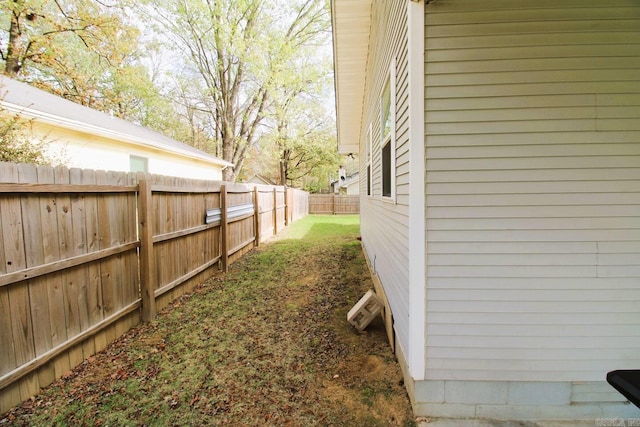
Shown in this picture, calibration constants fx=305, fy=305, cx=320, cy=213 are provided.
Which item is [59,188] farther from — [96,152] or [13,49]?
[13,49]

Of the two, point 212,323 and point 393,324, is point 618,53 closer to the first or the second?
point 393,324

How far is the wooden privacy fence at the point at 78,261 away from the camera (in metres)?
2.25

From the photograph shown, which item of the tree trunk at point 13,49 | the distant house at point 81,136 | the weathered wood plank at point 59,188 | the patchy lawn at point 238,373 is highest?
the tree trunk at point 13,49

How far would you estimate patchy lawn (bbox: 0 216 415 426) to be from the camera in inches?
88.4

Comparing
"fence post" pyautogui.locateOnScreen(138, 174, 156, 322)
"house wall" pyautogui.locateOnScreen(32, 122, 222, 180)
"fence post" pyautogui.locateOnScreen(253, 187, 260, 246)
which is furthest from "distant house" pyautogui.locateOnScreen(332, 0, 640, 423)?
"fence post" pyautogui.locateOnScreen(253, 187, 260, 246)

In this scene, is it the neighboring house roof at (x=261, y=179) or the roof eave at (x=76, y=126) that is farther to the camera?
the neighboring house roof at (x=261, y=179)

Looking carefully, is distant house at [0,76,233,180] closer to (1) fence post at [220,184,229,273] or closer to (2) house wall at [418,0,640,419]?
(1) fence post at [220,184,229,273]

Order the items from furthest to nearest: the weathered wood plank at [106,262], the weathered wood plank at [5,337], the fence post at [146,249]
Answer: the fence post at [146,249] → the weathered wood plank at [106,262] → the weathered wood plank at [5,337]

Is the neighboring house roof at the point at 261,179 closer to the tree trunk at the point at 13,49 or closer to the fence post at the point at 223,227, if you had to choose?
the tree trunk at the point at 13,49

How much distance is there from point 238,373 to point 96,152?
306 inches

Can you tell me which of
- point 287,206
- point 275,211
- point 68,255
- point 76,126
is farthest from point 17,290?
point 287,206

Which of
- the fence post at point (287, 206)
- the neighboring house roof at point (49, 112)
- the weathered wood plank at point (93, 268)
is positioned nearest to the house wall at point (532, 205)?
the weathered wood plank at point (93, 268)

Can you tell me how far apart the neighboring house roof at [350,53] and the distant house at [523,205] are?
356cm

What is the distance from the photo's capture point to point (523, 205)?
220 cm
